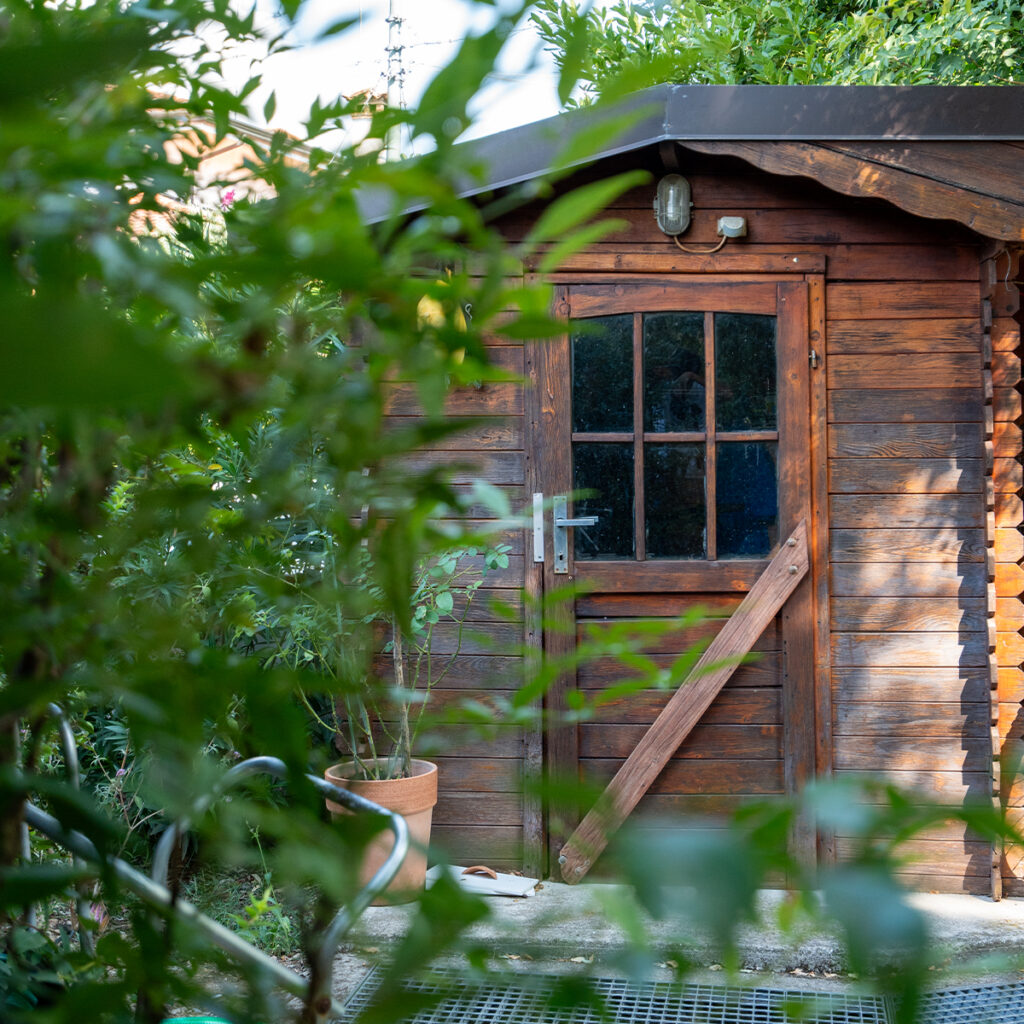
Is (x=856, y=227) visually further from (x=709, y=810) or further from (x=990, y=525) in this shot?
(x=709, y=810)

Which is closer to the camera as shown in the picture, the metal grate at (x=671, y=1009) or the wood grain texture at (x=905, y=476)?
the metal grate at (x=671, y=1009)

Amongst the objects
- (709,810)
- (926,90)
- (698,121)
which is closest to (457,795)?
(709,810)

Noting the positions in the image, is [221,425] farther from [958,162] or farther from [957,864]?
[957,864]

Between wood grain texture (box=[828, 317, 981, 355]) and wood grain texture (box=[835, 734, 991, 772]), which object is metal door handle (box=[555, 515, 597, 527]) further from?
wood grain texture (box=[835, 734, 991, 772])

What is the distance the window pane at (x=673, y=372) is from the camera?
12.0 feet

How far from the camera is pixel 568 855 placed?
359 cm

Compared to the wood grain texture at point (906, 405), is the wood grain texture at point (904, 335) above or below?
above

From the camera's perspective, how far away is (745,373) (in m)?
3.64

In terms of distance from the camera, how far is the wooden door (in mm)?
3605

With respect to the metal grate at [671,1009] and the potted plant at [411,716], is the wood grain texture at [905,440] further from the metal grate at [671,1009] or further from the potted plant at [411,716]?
the metal grate at [671,1009]

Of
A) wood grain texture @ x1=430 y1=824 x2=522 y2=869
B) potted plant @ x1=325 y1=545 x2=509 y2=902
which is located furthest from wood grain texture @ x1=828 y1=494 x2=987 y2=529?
wood grain texture @ x1=430 y1=824 x2=522 y2=869

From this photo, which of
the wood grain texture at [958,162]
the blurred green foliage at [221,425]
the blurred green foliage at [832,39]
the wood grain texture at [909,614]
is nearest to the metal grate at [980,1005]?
the wood grain texture at [909,614]

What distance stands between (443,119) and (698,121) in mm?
3176

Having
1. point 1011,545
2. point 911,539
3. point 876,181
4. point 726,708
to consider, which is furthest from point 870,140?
point 726,708
